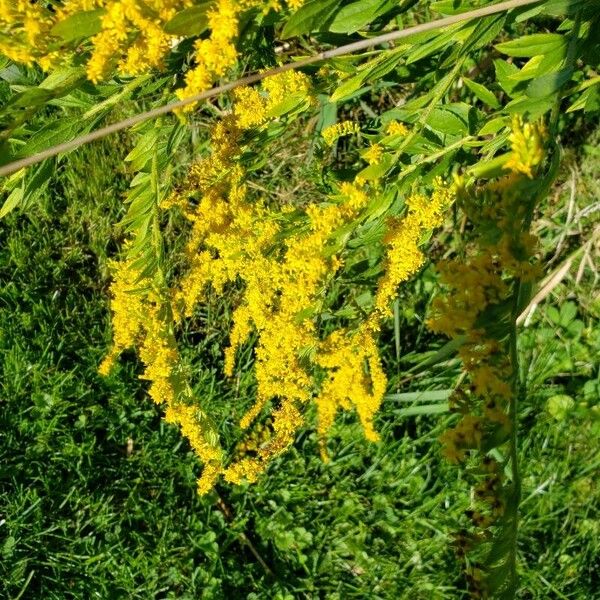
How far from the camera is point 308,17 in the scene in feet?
4.65

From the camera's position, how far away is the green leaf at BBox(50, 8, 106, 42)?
121 cm

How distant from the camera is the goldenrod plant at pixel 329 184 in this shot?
1.25 metres

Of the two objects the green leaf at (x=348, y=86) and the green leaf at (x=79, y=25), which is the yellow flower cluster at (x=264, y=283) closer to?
the green leaf at (x=348, y=86)

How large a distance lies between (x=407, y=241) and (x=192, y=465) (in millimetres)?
1611

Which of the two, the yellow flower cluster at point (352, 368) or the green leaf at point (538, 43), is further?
the yellow flower cluster at point (352, 368)

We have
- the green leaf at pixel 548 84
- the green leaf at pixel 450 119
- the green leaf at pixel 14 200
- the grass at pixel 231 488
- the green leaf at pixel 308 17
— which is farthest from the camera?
the grass at pixel 231 488

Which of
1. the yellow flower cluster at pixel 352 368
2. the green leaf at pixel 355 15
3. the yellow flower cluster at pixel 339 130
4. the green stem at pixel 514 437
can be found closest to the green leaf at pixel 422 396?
the yellow flower cluster at pixel 352 368

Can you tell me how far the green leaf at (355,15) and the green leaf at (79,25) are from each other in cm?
60

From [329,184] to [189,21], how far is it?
114 centimetres

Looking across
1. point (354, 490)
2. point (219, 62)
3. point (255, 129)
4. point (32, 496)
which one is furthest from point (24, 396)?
point (219, 62)

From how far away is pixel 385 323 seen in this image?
10.4ft

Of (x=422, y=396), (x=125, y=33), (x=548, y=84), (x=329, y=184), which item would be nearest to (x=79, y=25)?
(x=125, y=33)

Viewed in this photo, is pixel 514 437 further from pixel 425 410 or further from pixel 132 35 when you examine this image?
pixel 425 410

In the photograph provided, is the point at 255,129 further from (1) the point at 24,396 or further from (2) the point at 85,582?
(2) the point at 85,582
